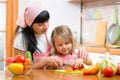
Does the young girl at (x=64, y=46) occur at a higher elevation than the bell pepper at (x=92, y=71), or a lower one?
higher

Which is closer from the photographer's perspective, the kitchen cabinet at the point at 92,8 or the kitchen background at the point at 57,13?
the kitchen cabinet at the point at 92,8

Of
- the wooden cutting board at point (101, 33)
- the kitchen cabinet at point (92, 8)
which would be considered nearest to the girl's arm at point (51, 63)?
the kitchen cabinet at point (92, 8)

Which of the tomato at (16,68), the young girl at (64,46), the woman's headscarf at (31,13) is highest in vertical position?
the woman's headscarf at (31,13)

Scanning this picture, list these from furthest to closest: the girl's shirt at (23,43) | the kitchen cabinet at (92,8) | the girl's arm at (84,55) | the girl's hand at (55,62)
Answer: the kitchen cabinet at (92,8)
the girl's shirt at (23,43)
the girl's arm at (84,55)
the girl's hand at (55,62)

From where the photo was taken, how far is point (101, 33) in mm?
3215

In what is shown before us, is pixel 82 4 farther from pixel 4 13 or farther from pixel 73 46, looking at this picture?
pixel 73 46

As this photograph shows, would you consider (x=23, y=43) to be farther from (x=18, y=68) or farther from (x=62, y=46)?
(x=18, y=68)

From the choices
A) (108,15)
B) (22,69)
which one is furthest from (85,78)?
(108,15)

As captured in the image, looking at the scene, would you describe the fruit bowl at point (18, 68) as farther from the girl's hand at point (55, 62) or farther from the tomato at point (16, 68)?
the girl's hand at point (55, 62)

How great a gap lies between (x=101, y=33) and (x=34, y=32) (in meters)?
1.57

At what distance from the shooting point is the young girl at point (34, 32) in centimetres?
168

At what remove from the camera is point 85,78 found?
108 centimetres

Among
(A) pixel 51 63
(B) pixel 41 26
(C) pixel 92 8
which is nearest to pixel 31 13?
(B) pixel 41 26

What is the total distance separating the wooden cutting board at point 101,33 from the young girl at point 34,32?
4.69ft
